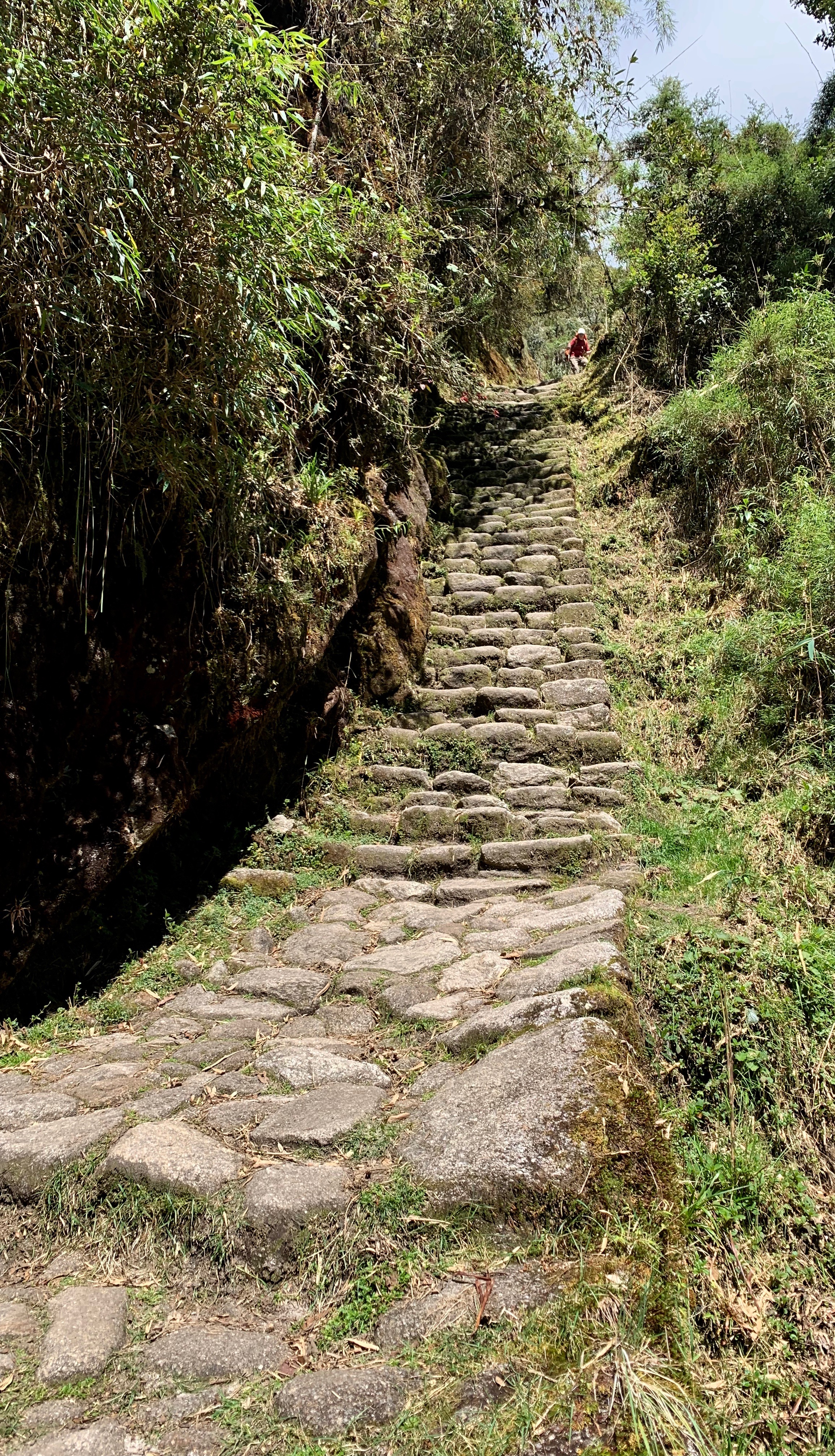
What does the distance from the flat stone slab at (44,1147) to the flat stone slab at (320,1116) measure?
0.44m

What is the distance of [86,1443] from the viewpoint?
1.56 meters

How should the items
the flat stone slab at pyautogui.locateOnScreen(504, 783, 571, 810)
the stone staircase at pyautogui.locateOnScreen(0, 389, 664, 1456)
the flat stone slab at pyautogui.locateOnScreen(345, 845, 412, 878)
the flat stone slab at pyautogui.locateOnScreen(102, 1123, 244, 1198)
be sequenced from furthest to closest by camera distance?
the flat stone slab at pyautogui.locateOnScreen(504, 783, 571, 810) < the flat stone slab at pyautogui.locateOnScreen(345, 845, 412, 878) < the flat stone slab at pyautogui.locateOnScreen(102, 1123, 244, 1198) < the stone staircase at pyautogui.locateOnScreen(0, 389, 664, 1456)

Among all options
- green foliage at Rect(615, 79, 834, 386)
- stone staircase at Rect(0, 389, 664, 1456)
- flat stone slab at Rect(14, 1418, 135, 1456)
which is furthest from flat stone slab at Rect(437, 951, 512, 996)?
green foliage at Rect(615, 79, 834, 386)

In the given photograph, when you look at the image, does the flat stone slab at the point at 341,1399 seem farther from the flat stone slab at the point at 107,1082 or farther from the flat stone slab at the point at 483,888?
the flat stone slab at the point at 483,888

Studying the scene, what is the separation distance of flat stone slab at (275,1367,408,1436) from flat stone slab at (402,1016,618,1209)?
391mm

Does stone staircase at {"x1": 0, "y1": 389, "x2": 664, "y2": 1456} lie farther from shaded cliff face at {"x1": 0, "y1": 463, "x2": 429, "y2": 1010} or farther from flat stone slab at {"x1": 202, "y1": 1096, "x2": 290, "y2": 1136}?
shaded cliff face at {"x1": 0, "y1": 463, "x2": 429, "y2": 1010}

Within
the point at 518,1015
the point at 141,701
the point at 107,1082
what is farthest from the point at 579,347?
the point at 107,1082

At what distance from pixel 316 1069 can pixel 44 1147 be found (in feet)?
2.66

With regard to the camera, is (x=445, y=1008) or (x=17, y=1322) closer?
(x=17, y=1322)

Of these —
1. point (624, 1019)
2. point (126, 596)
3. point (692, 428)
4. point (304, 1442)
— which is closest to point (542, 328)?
point (692, 428)

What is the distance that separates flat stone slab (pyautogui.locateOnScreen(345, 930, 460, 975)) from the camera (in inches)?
133

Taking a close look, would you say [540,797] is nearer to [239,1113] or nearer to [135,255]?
[239,1113]

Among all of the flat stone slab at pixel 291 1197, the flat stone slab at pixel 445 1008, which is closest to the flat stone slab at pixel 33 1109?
the flat stone slab at pixel 291 1197

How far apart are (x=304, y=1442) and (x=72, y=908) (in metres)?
2.15
